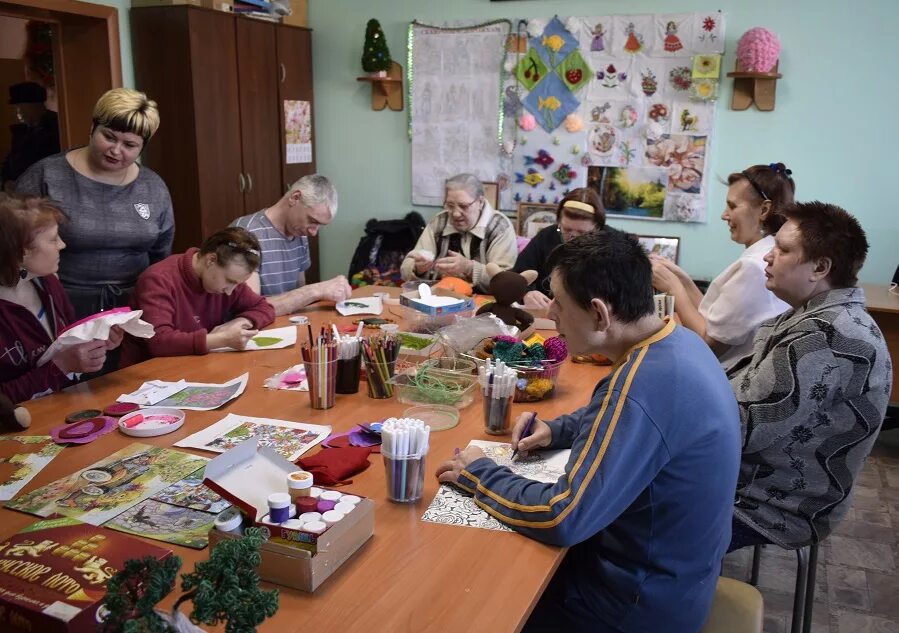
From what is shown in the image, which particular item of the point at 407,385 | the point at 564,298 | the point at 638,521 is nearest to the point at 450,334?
the point at 407,385

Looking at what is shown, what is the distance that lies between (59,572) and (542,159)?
162 inches

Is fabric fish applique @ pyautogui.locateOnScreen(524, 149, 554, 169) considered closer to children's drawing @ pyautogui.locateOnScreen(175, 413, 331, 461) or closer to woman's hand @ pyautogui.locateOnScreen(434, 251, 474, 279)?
woman's hand @ pyautogui.locateOnScreen(434, 251, 474, 279)

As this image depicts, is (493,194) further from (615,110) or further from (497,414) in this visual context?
(497,414)

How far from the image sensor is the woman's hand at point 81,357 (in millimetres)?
2084

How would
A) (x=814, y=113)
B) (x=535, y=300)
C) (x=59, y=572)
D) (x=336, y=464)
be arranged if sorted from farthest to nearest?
(x=814, y=113)
(x=535, y=300)
(x=336, y=464)
(x=59, y=572)

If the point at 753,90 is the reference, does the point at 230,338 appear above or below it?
below

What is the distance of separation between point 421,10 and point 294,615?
457 centimetres

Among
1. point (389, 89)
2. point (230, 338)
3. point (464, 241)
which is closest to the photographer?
point (230, 338)

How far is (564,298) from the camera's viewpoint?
1541mm

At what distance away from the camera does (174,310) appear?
260 cm

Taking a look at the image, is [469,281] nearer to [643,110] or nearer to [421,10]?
[643,110]

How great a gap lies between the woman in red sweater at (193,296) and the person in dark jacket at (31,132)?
7.74 ft

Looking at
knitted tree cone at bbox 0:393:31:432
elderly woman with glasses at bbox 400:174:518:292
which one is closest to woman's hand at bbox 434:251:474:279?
elderly woman with glasses at bbox 400:174:518:292

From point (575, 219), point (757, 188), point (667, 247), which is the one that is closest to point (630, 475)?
point (757, 188)
